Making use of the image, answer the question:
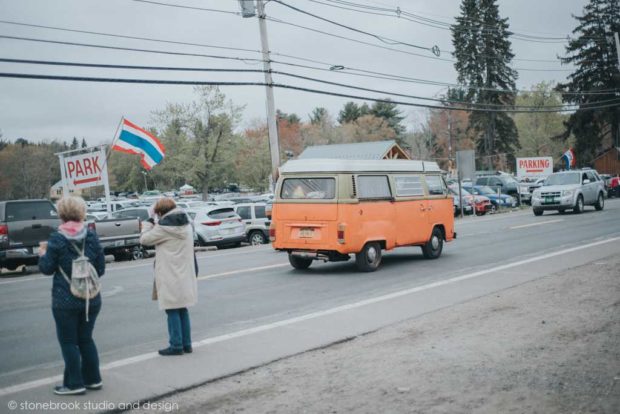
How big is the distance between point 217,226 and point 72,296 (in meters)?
16.8

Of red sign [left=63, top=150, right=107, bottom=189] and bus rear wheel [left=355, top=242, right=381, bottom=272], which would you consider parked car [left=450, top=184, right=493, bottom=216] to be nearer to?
red sign [left=63, top=150, right=107, bottom=189]

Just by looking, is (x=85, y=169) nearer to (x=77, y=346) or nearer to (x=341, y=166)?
(x=341, y=166)

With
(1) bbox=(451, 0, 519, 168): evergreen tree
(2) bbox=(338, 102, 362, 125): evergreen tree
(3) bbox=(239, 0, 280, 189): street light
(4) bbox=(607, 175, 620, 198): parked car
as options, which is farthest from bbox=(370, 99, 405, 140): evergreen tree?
(3) bbox=(239, 0, 280, 189): street light

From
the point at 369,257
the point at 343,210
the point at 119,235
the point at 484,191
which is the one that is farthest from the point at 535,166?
the point at 343,210

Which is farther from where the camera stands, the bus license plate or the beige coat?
the bus license plate

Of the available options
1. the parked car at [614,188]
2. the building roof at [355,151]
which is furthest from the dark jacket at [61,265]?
the parked car at [614,188]

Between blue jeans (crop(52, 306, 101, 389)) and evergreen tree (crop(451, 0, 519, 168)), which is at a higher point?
evergreen tree (crop(451, 0, 519, 168))

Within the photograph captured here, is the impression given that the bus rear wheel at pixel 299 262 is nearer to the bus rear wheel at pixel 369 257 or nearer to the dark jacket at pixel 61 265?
the bus rear wheel at pixel 369 257

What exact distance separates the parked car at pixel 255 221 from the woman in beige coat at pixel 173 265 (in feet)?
53.9

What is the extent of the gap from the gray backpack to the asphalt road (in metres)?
1.53

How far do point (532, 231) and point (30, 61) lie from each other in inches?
652

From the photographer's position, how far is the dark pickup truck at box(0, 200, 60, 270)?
54.1 ft

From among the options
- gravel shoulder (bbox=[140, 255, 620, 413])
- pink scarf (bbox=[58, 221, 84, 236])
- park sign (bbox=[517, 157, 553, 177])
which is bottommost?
gravel shoulder (bbox=[140, 255, 620, 413])

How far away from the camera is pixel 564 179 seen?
29.6 meters
